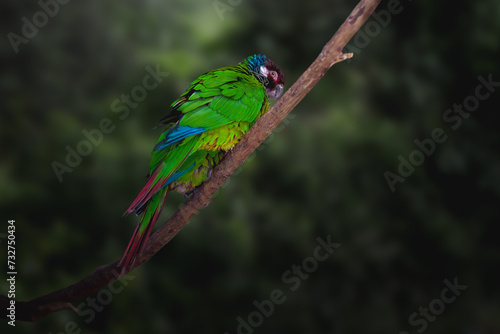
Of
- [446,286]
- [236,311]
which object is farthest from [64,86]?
[446,286]

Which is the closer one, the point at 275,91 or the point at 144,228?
the point at 144,228

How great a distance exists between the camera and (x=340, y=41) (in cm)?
182

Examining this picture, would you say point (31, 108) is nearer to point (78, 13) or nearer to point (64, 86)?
point (64, 86)

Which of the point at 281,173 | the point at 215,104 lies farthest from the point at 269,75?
the point at 281,173

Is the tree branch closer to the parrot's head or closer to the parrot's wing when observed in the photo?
the parrot's wing
